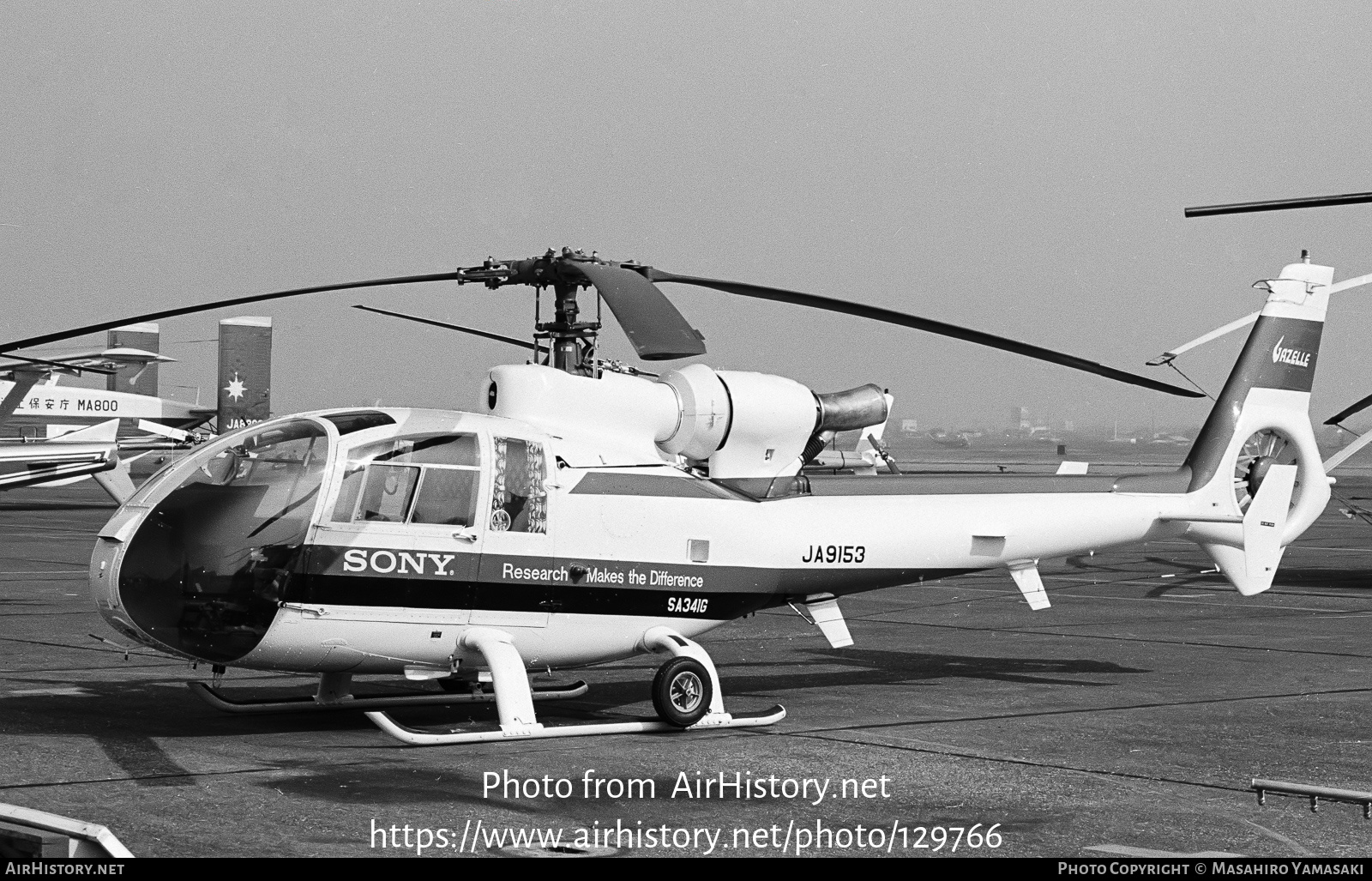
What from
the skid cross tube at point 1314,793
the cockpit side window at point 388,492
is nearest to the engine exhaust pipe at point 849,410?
the cockpit side window at point 388,492

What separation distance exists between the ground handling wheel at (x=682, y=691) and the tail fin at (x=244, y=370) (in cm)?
3908

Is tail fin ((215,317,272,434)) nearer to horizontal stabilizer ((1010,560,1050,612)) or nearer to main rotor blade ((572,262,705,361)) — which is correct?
horizontal stabilizer ((1010,560,1050,612))

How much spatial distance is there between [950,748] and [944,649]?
18.3 feet

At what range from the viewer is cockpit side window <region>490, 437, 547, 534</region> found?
32.2ft

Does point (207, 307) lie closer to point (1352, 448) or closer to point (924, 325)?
point (924, 325)

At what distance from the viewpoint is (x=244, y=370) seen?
47.9 meters

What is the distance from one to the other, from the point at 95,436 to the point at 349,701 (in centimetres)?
2480

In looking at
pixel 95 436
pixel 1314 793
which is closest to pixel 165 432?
pixel 95 436

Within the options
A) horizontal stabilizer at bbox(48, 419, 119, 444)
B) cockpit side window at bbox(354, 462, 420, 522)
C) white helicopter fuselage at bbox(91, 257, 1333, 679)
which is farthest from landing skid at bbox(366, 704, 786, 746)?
horizontal stabilizer at bbox(48, 419, 119, 444)

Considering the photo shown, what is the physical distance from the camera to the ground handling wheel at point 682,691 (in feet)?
31.7

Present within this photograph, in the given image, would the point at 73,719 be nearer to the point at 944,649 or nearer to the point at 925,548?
the point at 925,548

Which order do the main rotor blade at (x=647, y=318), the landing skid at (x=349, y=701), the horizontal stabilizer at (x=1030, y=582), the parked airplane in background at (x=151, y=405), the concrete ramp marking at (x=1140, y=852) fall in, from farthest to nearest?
the parked airplane in background at (x=151, y=405) → the horizontal stabilizer at (x=1030, y=582) → the landing skid at (x=349, y=701) → the main rotor blade at (x=647, y=318) → the concrete ramp marking at (x=1140, y=852)

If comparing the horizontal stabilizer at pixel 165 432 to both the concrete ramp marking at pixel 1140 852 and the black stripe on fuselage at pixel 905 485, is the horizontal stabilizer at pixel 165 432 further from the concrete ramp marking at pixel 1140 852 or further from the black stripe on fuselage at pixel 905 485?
the concrete ramp marking at pixel 1140 852
